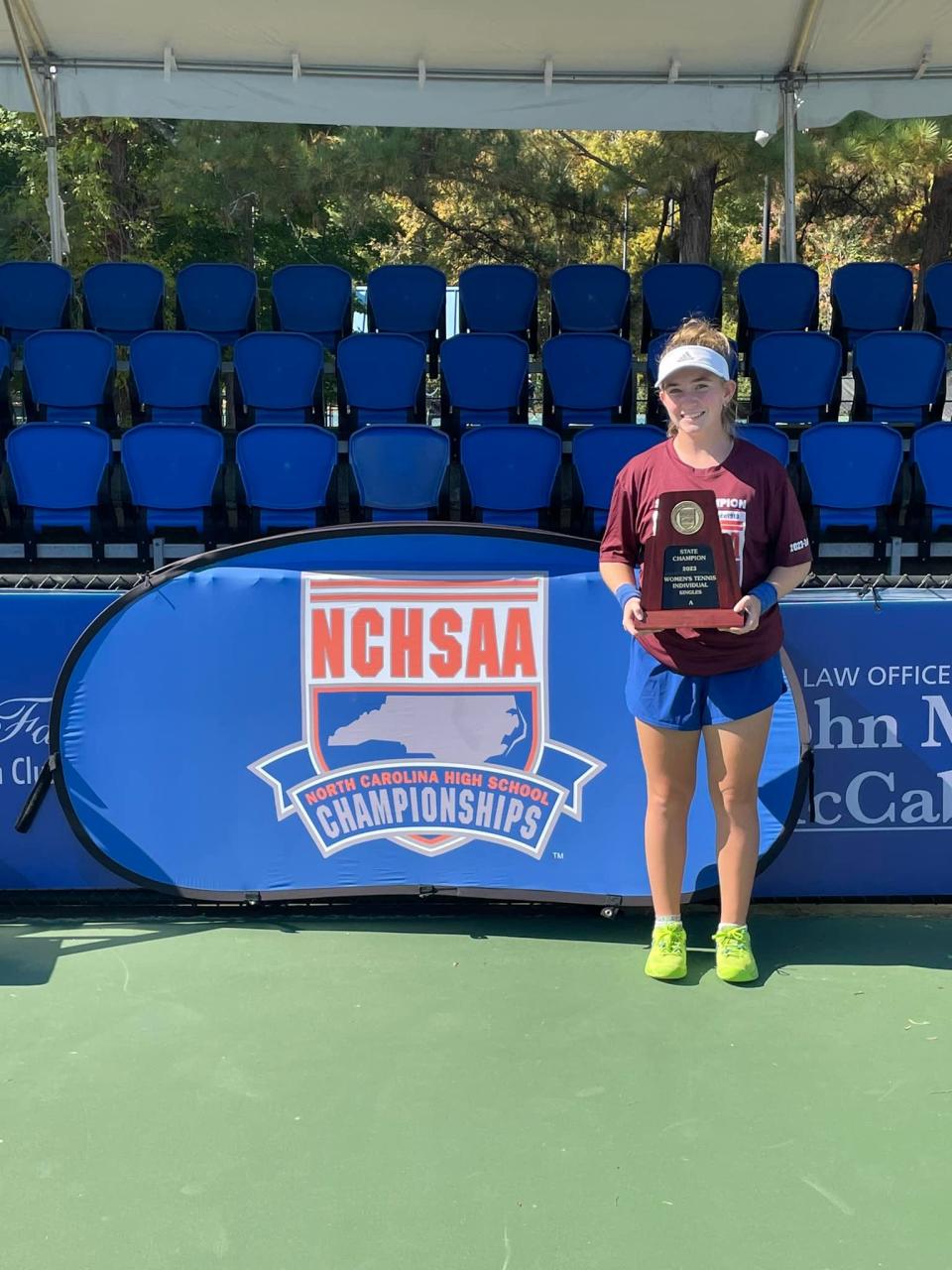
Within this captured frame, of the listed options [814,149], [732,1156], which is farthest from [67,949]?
[814,149]

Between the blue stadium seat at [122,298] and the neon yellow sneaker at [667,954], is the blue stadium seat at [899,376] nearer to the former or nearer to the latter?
the blue stadium seat at [122,298]

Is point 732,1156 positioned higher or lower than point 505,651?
lower

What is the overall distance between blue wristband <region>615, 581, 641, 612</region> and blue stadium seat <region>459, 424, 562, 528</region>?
3360 mm

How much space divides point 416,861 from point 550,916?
0.42 m

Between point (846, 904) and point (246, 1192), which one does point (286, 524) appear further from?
point (246, 1192)

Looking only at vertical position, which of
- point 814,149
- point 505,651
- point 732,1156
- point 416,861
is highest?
point 814,149

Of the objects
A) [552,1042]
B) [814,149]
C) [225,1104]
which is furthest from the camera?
[814,149]

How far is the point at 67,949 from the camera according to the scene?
3121 mm

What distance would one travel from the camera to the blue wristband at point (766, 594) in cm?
273

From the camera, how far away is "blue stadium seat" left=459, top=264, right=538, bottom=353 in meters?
7.89

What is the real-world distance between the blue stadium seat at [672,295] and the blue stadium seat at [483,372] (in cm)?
127

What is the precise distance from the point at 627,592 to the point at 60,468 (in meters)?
4.28

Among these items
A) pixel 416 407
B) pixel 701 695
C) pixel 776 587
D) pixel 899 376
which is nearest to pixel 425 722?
pixel 701 695

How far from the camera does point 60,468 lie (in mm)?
6148
